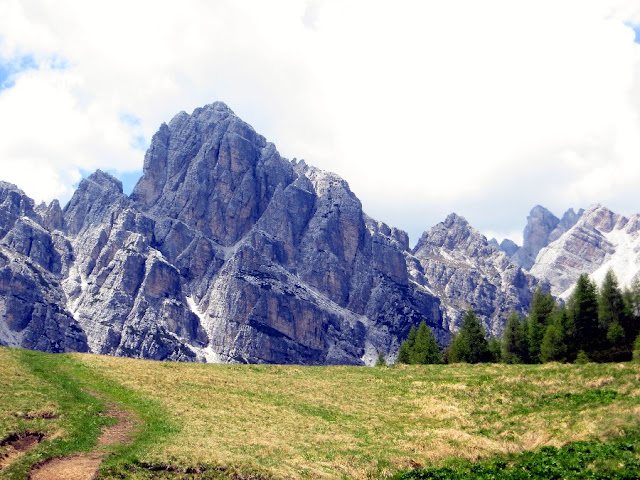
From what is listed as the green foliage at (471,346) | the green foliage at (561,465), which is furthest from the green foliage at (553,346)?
the green foliage at (561,465)

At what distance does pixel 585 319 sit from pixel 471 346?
60.5ft

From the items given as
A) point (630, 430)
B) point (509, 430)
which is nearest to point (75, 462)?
point (509, 430)

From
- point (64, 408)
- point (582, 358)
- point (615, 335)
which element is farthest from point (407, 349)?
point (64, 408)

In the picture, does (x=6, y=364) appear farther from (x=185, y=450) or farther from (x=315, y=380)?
(x=315, y=380)

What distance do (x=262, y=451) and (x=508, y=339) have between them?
72535mm

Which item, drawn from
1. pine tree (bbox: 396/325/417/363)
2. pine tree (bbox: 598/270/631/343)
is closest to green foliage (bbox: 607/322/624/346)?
pine tree (bbox: 598/270/631/343)

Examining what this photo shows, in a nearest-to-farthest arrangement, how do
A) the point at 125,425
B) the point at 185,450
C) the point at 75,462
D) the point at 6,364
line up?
1. the point at 75,462
2. the point at 185,450
3. the point at 125,425
4. the point at 6,364

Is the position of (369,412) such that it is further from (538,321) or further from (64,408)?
(538,321)

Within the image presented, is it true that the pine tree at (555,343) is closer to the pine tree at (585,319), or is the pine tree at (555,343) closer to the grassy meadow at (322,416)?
the pine tree at (585,319)

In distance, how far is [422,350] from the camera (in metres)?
90.4

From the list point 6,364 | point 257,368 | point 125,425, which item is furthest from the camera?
point 257,368

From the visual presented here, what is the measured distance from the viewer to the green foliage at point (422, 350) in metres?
86.7

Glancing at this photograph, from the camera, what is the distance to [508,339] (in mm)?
90812

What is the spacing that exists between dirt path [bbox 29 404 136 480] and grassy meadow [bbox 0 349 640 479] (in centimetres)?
58
